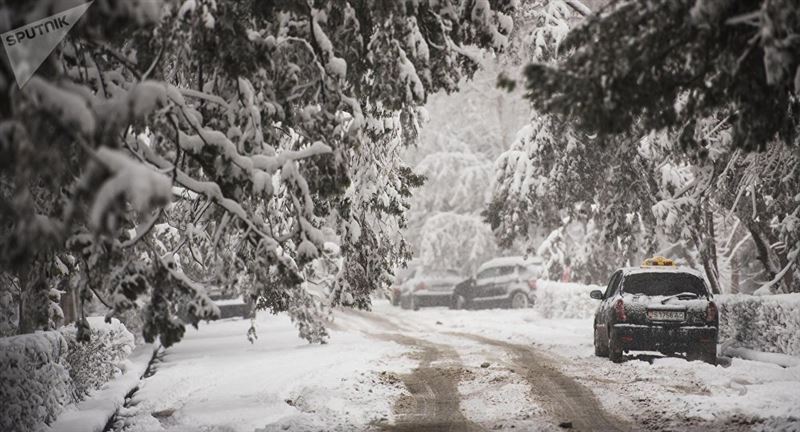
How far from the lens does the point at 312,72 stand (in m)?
7.95

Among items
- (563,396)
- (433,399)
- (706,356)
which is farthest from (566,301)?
(433,399)

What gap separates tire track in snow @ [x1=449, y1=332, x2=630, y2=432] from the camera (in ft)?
28.3

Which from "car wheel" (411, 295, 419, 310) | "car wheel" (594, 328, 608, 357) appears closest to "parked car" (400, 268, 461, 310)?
"car wheel" (411, 295, 419, 310)

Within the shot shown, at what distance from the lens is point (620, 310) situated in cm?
1328

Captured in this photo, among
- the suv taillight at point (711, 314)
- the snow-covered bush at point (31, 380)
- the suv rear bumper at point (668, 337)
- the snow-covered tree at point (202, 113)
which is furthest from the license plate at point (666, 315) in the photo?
the snow-covered bush at point (31, 380)

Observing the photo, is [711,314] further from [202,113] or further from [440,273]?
[440,273]

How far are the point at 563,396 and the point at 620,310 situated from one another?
337 cm

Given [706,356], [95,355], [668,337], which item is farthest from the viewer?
[706,356]

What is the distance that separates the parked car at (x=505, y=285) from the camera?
29734 mm

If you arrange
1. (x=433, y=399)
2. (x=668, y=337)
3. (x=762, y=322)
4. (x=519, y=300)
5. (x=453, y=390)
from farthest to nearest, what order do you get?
(x=519, y=300) → (x=762, y=322) → (x=668, y=337) → (x=453, y=390) → (x=433, y=399)

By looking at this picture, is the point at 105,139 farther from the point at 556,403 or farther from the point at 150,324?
the point at 556,403

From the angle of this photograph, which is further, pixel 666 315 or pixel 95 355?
pixel 666 315

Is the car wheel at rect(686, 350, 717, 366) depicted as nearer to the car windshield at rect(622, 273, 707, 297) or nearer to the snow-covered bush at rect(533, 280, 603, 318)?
the car windshield at rect(622, 273, 707, 297)

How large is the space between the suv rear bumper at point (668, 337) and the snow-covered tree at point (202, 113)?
6.13 m
